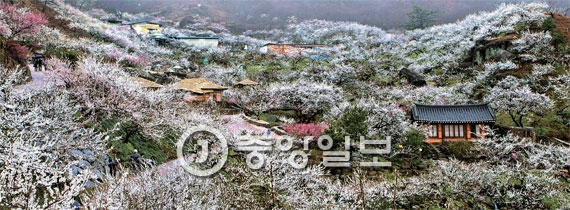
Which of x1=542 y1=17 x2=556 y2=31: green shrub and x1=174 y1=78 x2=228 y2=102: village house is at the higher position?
x1=542 y1=17 x2=556 y2=31: green shrub

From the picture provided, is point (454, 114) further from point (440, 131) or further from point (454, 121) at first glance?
point (440, 131)

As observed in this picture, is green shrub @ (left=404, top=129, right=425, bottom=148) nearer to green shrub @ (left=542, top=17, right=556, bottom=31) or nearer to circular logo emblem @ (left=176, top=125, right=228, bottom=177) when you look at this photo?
circular logo emblem @ (left=176, top=125, right=228, bottom=177)

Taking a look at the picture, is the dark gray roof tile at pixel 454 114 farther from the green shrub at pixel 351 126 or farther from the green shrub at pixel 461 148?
the green shrub at pixel 351 126

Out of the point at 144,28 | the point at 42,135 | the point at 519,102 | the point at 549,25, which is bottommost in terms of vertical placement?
the point at 519,102

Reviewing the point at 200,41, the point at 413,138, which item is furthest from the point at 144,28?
the point at 413,138

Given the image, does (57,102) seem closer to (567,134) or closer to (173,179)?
(173,179)

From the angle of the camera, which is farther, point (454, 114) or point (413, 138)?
point (454, 114)

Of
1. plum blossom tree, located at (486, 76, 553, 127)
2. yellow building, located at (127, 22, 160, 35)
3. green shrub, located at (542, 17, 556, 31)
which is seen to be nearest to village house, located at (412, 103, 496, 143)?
plum blossom tree, located at (486, 76, 553, 127)

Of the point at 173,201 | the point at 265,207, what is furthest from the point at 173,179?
the point at 265,207
